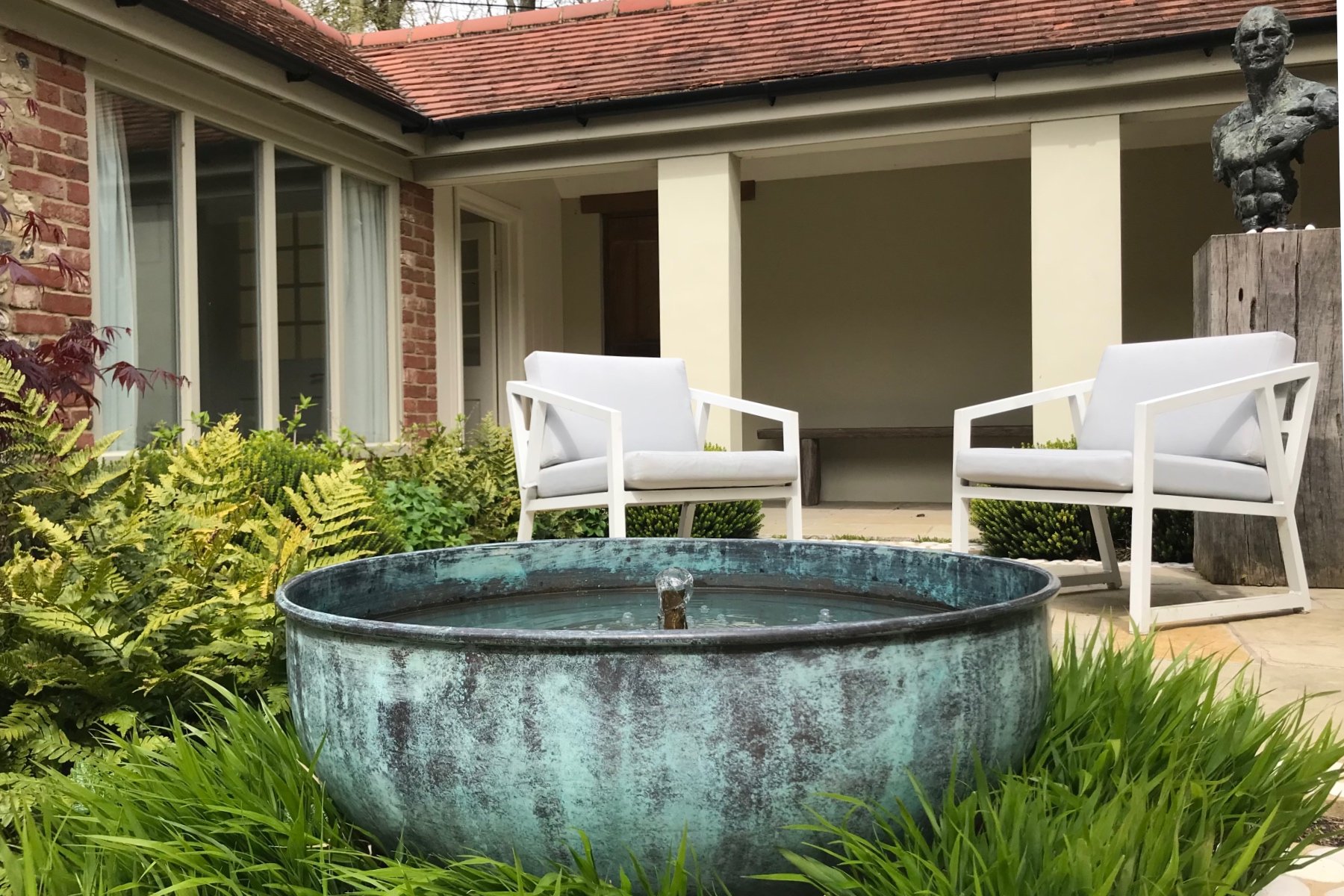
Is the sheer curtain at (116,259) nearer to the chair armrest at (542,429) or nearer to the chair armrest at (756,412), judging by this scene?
the chair armrest at (542,429)

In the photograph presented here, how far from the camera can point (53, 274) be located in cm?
445

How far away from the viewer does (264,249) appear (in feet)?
18.9

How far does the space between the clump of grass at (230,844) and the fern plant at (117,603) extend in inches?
6.5

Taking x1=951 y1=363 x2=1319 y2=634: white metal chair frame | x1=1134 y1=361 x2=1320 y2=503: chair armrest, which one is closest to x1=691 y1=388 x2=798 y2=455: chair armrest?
x1=951 y1=363 x2=1319 y2=634: white metal chair frame

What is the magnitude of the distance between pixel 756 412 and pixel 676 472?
0.68 m

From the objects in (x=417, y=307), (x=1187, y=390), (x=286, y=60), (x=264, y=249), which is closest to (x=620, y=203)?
(x=417, y=307)

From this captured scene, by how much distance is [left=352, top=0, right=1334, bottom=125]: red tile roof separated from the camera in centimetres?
579

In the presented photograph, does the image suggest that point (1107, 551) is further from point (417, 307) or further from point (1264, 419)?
point (417, 307)

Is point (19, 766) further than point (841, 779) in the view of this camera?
Yes

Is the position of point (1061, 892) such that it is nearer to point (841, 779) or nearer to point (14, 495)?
point (841, 779)

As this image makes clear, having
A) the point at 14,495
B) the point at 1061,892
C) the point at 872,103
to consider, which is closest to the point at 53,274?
the point at 14,495

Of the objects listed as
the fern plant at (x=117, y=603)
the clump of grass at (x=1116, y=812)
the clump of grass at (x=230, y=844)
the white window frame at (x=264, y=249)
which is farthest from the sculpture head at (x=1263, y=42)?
the white window frame at (x=264, y=249)

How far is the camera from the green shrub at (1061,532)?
4465mm

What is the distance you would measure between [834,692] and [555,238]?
8220 millimetres
